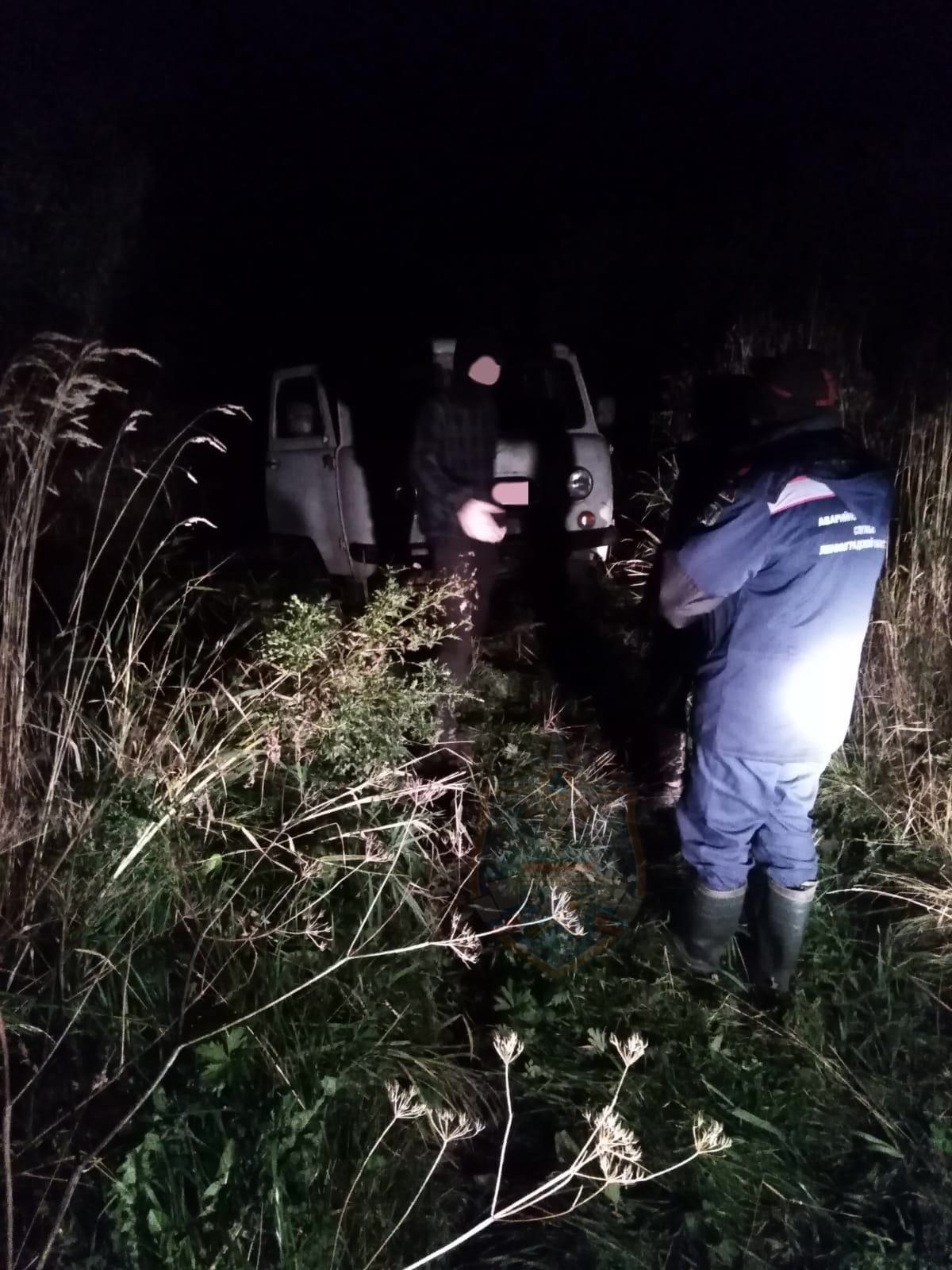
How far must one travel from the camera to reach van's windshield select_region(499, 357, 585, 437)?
19.1ft

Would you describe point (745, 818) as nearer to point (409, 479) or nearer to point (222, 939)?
point (222, 939)

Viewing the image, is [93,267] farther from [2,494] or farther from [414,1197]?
[414,1197]

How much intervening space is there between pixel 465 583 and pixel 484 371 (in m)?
1.28

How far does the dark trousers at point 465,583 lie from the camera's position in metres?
3.56

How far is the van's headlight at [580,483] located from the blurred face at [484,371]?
1.60 metres

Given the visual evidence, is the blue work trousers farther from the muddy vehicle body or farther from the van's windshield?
the van's windshield

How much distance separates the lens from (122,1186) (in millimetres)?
2072

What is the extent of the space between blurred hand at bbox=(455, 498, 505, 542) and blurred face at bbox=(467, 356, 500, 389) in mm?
552

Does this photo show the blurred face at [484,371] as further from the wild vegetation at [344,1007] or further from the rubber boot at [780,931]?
the rubber boot at [780,931]

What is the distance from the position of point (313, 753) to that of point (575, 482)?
3340mm

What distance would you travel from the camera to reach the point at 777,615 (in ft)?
8.25

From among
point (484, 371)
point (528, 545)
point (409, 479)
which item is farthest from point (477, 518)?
point (528, 545)

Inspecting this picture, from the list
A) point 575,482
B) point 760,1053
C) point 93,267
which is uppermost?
point 93,267

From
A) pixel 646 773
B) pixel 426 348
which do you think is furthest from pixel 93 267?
pixel 646 773
